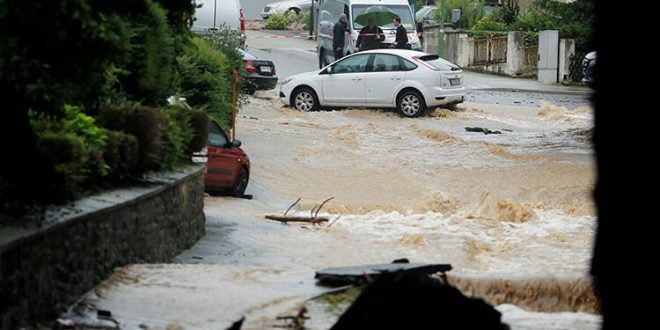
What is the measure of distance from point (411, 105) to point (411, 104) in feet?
0.12

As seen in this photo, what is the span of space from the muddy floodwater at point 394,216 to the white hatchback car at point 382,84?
36 centimetres

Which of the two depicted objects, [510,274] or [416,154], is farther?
[416,154]

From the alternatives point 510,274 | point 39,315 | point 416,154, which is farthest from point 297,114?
point 39,315

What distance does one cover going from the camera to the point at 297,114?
33688 millimetres

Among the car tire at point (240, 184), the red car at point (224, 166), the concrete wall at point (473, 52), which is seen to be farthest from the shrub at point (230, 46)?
the concrete wall at point (473, 52)

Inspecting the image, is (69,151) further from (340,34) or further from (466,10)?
(466,10)

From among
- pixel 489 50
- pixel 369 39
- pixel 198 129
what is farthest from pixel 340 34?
pixel 198 129

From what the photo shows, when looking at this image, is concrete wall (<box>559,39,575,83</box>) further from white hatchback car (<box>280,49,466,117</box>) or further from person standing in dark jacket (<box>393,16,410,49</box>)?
white hatchback car (<box>280,49,466,117</box>)

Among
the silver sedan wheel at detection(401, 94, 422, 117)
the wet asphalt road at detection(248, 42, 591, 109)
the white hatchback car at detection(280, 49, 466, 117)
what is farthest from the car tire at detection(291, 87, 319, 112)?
the wet asphalt road at detection(248, 42, 591, 109)

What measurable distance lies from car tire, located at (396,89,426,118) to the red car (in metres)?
12.7

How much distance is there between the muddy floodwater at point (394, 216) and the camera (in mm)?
11586

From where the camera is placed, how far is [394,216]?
818 inches

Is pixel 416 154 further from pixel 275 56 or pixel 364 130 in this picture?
pixel 275 56

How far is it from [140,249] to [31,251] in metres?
3.62
